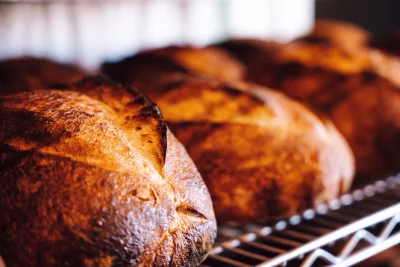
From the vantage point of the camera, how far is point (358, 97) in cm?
164

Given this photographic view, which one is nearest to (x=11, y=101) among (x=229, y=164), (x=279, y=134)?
(x=229, y=164)

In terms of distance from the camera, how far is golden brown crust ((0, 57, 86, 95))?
150 cm

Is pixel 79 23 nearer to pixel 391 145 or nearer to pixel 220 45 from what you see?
pixel 220 45

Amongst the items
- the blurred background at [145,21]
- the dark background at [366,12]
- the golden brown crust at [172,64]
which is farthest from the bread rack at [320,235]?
the dark background at [366,12]

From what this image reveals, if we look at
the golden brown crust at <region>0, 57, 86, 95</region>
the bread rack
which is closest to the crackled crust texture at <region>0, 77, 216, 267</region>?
the bread rack

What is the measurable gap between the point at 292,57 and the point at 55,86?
0.95 m

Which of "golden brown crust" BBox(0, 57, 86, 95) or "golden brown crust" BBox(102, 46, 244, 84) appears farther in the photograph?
"golden brown crust" BBox(102, 46, 244, 84)

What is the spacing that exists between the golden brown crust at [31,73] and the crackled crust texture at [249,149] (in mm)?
394

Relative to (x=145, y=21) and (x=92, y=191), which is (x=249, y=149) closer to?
(x=92, y=191)

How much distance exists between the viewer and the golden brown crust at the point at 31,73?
4.92 ft

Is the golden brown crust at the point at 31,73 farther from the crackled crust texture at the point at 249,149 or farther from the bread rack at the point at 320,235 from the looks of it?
the bread rack at the point at 320,235

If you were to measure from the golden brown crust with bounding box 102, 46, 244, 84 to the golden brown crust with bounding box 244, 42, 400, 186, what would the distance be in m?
0.27

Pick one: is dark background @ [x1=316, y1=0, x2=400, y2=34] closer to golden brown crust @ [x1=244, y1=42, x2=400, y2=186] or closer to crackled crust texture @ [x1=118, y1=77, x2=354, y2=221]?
golden brown crust @ [x1=244, y1=42, x2=400, y2=186]

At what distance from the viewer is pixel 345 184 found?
1361 millimetres
